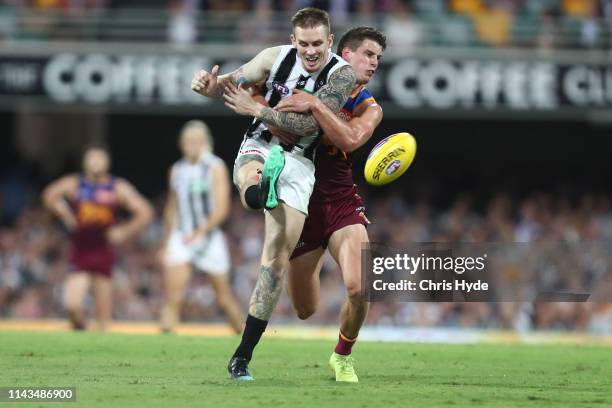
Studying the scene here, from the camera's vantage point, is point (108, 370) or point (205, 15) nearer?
point (108, 370)

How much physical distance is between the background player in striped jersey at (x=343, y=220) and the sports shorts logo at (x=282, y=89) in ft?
0.81

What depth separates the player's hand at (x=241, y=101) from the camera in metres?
7.17

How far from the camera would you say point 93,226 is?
43.5ft

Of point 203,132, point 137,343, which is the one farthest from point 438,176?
point 137,343

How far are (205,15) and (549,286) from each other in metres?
6.66

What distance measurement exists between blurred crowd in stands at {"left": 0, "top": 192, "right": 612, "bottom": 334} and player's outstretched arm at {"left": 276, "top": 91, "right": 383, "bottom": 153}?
7036 millimetres

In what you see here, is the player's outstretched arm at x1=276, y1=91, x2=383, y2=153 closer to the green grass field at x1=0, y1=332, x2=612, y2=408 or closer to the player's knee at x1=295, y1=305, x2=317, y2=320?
the player's knee at x1=295, y1=305, x2=317, y2=320

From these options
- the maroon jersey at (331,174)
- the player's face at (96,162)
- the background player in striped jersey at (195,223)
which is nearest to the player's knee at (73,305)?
the background player in striped jersey at (195,223)

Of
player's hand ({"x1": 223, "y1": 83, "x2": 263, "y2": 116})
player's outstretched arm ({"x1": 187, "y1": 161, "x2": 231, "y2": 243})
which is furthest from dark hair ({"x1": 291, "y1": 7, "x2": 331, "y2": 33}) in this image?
player's outstretched arm ({"x1": 187, "y1": 161, "x2": 231, "y2": 243})

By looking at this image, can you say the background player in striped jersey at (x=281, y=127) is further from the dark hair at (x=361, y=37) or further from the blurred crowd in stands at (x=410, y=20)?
the blurred crowd in stands at (x=410, y=20)

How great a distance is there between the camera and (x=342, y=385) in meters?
7.30

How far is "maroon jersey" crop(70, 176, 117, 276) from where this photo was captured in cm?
1299

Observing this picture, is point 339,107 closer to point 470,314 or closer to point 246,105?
point 246,105

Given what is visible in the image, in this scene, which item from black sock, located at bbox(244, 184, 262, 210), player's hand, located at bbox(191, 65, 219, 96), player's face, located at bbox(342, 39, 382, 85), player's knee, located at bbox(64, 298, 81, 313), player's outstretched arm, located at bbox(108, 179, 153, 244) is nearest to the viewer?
black sock, located at bbox(244, 184, 262, 210)
